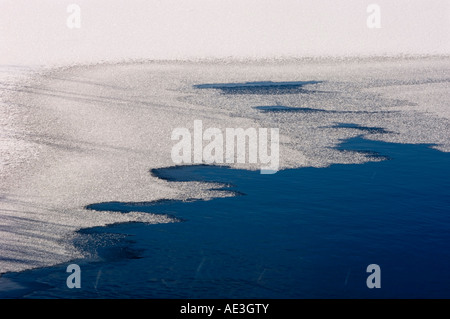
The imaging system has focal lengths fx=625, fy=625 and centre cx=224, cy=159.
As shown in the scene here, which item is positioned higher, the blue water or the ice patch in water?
the ice patch in water

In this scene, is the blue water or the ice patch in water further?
the ice patch in water

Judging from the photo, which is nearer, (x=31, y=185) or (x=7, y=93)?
(x=31, y=185)

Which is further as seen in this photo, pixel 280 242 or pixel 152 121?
pixel 152 121

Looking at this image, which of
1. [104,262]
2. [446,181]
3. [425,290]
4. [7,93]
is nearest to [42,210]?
[104,262]

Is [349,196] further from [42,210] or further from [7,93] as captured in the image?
[7,93]

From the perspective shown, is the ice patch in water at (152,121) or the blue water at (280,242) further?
the ice patch in water at (152,121)

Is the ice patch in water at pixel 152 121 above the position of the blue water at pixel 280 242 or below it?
above

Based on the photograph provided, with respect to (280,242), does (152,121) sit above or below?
above
